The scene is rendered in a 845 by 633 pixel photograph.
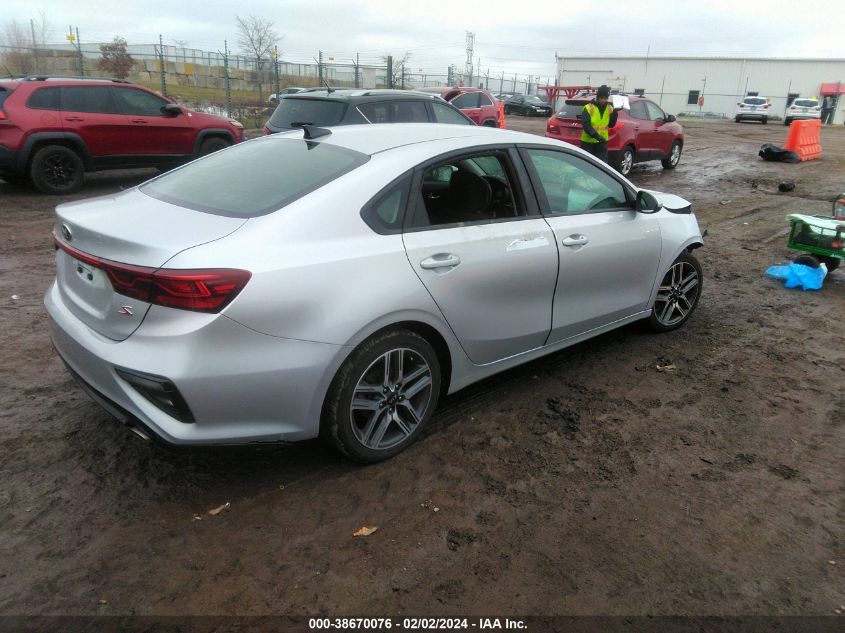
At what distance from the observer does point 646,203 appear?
4.44 metres

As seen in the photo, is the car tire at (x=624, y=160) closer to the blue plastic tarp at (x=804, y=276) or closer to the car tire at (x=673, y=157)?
the car tire at (x=673, y=157)

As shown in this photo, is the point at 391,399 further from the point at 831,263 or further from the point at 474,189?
the point at 831,263

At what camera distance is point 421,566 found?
8.50 ft

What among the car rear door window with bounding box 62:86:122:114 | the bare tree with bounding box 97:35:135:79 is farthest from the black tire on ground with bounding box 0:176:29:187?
the bare tree with bounding box 97:35:135:79

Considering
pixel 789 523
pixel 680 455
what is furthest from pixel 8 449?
pixel 789 523

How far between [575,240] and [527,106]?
36.2m

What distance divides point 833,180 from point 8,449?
49.4ft

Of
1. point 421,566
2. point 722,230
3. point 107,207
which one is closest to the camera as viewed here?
point 421,566

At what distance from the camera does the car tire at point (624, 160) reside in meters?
13.2

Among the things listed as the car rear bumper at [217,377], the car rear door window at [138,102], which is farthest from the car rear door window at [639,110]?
the car rear bumper at [217,377]

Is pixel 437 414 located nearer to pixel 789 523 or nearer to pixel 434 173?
pixel 434 173

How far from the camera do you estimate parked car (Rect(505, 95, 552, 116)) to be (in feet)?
123

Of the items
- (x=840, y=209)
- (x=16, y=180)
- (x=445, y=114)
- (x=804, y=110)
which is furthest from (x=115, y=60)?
(x=804, y=110)

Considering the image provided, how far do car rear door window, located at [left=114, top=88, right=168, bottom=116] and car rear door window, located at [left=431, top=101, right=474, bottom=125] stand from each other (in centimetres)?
455
